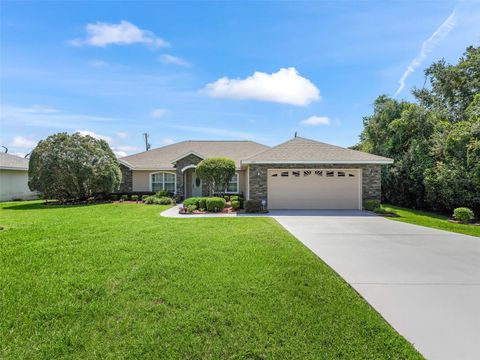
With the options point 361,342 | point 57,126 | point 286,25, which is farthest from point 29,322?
point 57,126

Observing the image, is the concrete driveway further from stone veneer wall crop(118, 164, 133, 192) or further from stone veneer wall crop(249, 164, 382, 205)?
stone veneer wall crop(118, 164, 133, 192)

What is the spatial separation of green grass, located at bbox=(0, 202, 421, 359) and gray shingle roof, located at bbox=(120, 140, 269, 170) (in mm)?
15462

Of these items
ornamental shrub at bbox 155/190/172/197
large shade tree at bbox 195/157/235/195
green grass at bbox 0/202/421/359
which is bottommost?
green grass at bbox 0/202/421/359

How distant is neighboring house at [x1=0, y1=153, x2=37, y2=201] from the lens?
→ 20983 mm

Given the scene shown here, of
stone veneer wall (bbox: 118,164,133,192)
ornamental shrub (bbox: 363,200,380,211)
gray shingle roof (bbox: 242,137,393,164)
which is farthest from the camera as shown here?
stone veneer wall (bbox: 118,164,133,192)

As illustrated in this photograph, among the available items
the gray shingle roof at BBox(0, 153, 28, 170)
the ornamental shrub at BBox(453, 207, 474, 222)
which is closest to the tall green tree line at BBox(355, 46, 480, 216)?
the ornamental shrub at BBox(453, 207, 474, 222)

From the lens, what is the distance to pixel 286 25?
1133 cm

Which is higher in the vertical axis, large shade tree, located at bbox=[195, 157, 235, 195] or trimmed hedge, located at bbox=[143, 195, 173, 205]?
large shade tree, located at bbox=[195, 157, 235, 195]

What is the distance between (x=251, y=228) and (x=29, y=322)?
6.79 m

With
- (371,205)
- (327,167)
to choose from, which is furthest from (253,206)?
(371,205)

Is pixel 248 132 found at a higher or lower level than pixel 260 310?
higher

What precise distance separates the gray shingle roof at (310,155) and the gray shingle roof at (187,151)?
5.57 meters

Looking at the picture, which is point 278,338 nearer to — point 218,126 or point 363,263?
point 363,263

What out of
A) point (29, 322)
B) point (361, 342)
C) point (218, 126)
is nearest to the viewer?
point (361, 342)
